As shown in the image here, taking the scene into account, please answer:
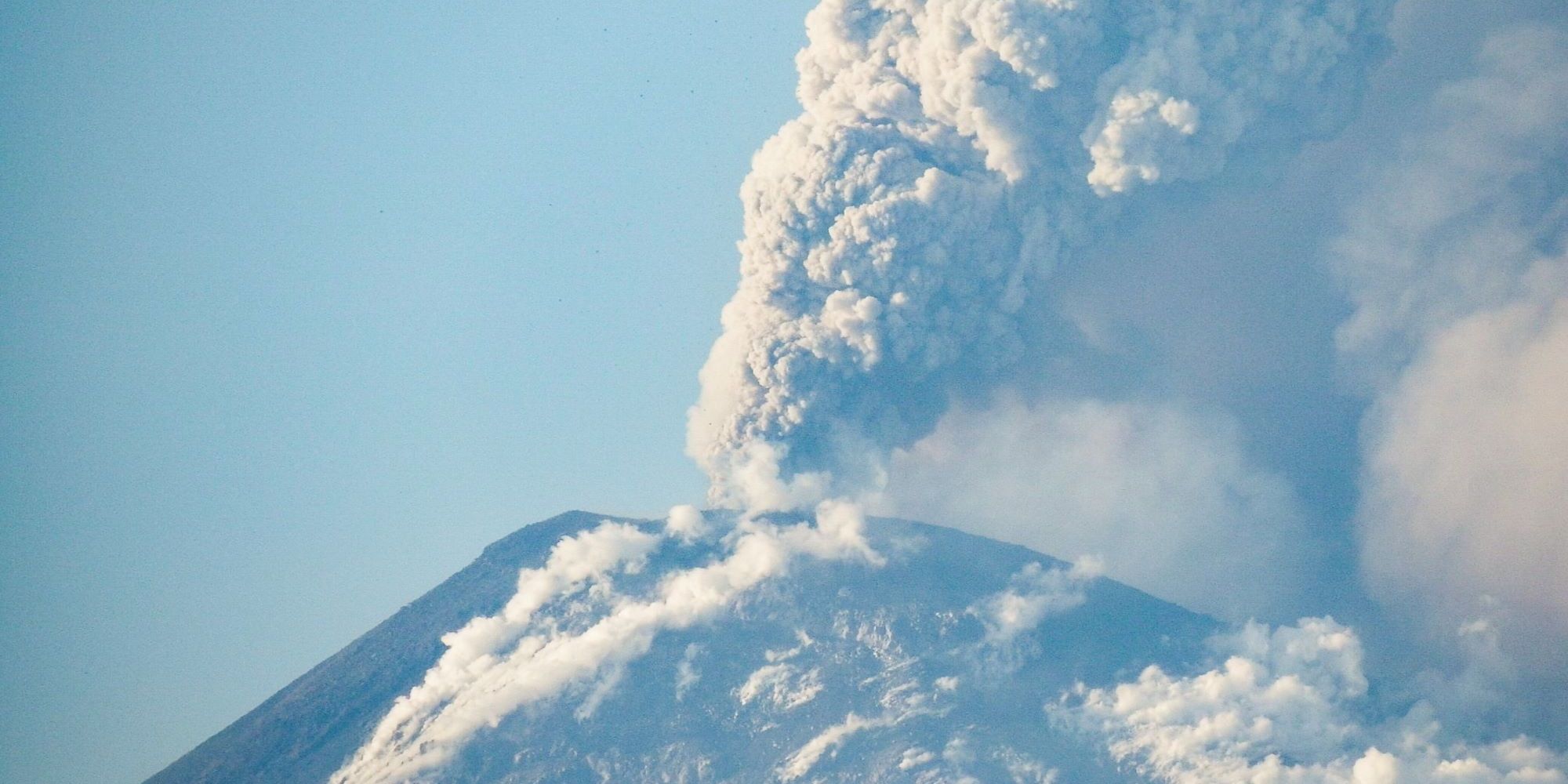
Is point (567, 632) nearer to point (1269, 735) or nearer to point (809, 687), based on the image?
point (809, 687)

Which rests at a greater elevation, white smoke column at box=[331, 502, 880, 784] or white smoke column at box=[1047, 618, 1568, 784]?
white smoke column at box=[331, 502, 880, 784]

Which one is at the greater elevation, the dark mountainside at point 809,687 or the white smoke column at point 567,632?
the white smoke column at point 567,632

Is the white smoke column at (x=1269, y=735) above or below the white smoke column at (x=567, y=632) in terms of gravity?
below

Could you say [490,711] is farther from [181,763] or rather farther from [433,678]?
[181,763]

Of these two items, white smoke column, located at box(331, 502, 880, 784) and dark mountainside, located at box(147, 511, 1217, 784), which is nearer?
dark mountainside, located at box(147, 511, 1217, 784)

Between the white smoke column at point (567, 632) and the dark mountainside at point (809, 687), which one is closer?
the dark mountainside at point (809, 687)

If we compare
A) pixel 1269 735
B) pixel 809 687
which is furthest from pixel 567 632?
pixel 1269 735
